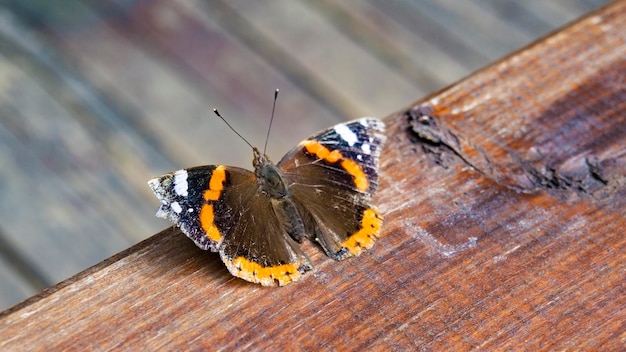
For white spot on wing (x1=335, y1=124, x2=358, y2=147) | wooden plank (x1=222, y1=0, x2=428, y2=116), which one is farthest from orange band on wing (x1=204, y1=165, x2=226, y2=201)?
wooden plank (x1=222, y1=0, x2=428, y2=116)

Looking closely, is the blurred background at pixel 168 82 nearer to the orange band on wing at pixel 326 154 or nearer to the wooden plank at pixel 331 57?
the wooden plank at pixel 331 57

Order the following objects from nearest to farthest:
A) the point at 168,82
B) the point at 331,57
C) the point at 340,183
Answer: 1. the point at 340,183
2. the point at 168,82
3. the point at 331,57

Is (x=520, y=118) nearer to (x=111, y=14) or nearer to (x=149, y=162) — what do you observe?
(x=149, y=162)

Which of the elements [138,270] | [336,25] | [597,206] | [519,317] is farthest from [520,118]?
[336,25]

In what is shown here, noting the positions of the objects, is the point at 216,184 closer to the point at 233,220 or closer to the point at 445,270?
the point at 233,220

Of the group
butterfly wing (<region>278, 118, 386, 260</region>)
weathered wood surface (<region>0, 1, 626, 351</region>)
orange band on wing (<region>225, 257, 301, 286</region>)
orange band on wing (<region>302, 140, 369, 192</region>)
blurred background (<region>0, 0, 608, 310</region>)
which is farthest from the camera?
blurred background (<region>0, 0, 608, 310</region>)

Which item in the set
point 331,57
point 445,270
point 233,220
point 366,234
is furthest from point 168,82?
point 445,270

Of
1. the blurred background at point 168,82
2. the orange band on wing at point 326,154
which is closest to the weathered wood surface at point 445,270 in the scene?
the orange band on wing at point 326,154

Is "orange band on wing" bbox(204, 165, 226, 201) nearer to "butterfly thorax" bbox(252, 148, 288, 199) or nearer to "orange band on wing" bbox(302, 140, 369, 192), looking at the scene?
"butterfly thorax" bbox(252, 148, 288, 199)
